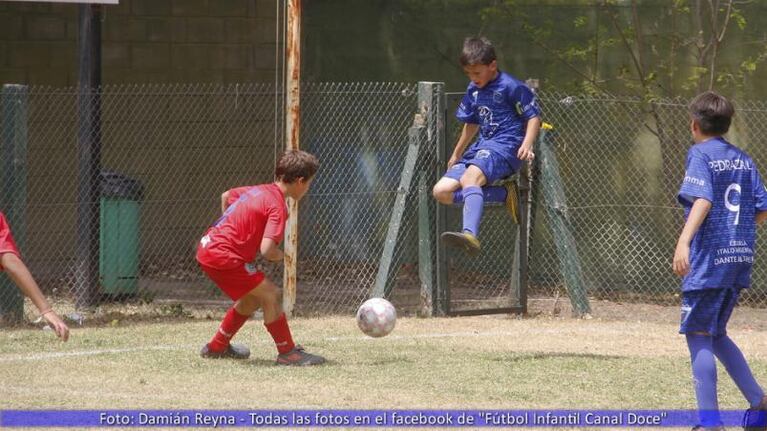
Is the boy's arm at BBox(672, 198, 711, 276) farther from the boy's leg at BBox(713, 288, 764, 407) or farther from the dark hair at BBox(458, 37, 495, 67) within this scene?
the dark hair at BBox(458, 37, 495, 67)

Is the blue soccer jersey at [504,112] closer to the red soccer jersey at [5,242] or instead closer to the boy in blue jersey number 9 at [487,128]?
the boy in blue jersey number 9 at [487,128]

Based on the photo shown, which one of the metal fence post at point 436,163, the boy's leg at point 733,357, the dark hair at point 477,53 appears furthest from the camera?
the metal fence post at point 436,163

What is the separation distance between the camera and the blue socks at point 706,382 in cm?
618

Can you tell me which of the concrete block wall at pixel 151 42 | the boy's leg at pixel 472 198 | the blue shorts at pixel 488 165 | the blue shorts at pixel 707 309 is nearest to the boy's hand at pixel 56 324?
the blue shorts at pixel 707 309

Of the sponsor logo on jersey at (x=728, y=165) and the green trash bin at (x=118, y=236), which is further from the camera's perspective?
the green trash bin at (x=118, y=236)

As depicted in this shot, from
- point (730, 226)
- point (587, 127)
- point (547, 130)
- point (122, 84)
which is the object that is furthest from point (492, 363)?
point (122, 84)

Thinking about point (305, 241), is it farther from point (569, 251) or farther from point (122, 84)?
point (569, 251)

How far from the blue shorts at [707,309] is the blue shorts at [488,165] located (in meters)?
2.98

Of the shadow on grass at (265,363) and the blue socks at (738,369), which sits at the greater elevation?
the blue socks at (738,369)

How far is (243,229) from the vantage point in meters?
8.02

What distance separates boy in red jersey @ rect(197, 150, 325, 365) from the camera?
7.97 meters

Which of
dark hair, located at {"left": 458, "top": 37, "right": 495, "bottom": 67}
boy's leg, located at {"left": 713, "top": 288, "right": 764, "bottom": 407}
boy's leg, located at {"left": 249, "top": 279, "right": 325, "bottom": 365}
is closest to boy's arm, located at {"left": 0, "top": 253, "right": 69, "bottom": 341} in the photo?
boy's leg, located at {"left": 249, "top": 279, "right": 325, "bottom": 365}

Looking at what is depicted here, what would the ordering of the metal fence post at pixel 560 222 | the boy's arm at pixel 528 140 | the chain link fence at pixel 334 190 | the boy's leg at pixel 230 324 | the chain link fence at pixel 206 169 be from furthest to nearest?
the chain link fence at pixel 206 169 < the chain link fence at pixel 334 190 < the metal fence post at pixel 560 222 < the boy's arm at pixel 528 140 < the boy's leg at pixel 230 324

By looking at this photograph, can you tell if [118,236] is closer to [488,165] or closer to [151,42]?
[151,42]
